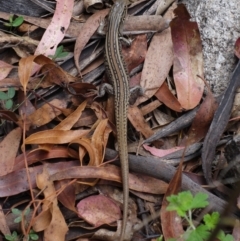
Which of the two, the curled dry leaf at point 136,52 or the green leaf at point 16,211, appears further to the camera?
the curled dry leaf at point 136,52

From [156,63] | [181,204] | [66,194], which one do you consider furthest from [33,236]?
[156,63]

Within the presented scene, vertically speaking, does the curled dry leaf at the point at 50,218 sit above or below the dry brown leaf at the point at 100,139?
below

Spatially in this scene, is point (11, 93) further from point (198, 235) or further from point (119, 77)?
point (198, 235)

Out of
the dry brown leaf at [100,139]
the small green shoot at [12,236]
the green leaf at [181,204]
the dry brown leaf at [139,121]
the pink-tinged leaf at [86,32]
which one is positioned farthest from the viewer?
the pink-tinged leaf at [86,32]

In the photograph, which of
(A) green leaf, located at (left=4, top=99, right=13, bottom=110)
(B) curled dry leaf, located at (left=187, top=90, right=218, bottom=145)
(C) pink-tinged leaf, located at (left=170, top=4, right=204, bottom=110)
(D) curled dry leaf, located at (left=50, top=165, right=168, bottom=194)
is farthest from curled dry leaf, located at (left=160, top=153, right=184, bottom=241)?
(A) green leaf, located at (left=4, top=99, right=13, bottom=110)

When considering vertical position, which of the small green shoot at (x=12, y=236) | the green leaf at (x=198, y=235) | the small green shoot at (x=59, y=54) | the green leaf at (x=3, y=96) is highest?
the small green shoot at (x=59, y=54)

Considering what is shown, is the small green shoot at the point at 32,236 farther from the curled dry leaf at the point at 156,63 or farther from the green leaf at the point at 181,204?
the curled dry leaf at the point at 156,63

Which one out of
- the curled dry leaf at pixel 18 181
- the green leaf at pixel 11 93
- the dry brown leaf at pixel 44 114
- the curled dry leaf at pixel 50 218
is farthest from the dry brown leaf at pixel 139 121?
the green leaf at pixel 11 93

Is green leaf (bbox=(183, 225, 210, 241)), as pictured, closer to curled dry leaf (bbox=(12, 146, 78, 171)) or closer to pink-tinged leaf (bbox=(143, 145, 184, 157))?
pink-tinged leaf (bbox=(143, 145, 184, 157))
